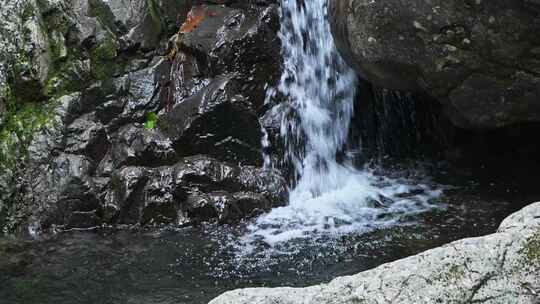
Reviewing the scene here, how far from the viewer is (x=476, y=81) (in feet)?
22.5

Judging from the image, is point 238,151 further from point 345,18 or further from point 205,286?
point 205,286

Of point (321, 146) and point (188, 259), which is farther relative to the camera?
point (321, 146)

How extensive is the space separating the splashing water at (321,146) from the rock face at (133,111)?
356 millimetres

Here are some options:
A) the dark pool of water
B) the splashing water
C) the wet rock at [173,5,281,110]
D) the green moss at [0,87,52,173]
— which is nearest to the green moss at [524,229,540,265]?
Result: the dark pool of water

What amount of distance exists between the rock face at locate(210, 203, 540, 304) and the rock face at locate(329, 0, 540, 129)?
4.07 metres

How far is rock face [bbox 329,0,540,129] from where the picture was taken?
6.30m

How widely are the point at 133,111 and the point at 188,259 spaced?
298 cm

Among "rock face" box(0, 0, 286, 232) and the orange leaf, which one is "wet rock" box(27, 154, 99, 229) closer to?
"rock face" box(0, 0, 286, 232)

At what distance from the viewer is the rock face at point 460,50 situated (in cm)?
630

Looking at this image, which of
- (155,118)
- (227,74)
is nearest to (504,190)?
(227,74)

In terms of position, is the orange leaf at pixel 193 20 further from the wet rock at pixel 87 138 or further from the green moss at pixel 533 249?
the green moss at pixel 533 249

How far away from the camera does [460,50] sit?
665 centimetres

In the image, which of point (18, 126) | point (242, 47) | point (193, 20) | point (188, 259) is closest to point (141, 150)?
point (18, 126)

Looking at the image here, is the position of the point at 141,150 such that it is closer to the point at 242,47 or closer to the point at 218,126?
the point at 218,126
